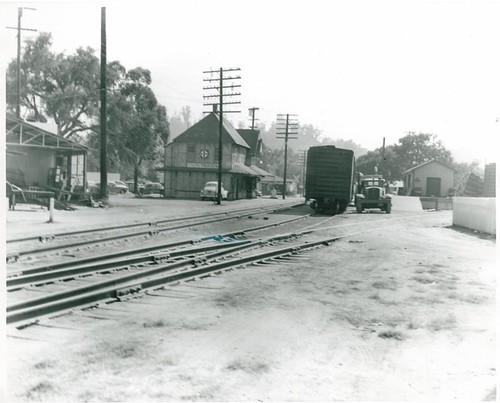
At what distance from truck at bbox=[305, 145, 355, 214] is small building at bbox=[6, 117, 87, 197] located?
1198 cm

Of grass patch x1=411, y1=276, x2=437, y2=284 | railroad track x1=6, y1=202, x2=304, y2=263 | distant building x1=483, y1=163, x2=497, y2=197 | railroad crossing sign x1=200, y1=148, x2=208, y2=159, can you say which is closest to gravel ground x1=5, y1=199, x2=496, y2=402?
grass patch x1=411, y1=276, x2=437, y2=284

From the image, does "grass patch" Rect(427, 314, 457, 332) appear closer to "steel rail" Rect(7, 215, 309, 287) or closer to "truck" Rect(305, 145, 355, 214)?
"steel rail" Rect(7, 215, 309, 287)

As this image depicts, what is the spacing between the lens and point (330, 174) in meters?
25.7

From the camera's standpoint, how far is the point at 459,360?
4398mm

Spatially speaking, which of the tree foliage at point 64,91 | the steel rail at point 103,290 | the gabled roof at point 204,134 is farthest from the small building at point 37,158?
the gabled roof at point 204,134

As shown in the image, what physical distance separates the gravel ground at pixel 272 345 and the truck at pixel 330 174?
17759mm

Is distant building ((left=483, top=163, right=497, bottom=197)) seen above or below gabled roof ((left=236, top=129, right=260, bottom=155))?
below

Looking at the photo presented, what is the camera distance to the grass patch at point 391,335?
5012mm

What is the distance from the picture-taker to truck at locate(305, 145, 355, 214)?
83.4 ft

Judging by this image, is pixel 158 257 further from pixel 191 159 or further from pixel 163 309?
pixel 191 159

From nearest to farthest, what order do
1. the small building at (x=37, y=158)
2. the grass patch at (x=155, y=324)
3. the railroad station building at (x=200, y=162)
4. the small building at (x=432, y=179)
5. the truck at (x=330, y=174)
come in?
1. the grass patch at (x=155, y=324)
2. the small building at (x=37, y=158)
3. the truck at (x=330, y=174)
4. the small building at (x=432, y=179)
5. the railroad station building at (x=200, y=162)

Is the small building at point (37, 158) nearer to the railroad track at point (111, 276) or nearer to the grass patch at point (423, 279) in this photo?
the railroad track at point (111, 276)

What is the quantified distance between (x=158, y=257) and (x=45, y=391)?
5.50m

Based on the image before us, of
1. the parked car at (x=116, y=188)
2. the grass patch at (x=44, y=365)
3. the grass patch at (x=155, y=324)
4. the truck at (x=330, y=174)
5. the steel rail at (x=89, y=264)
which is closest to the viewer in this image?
the grass patch at (x=44, y=365)
